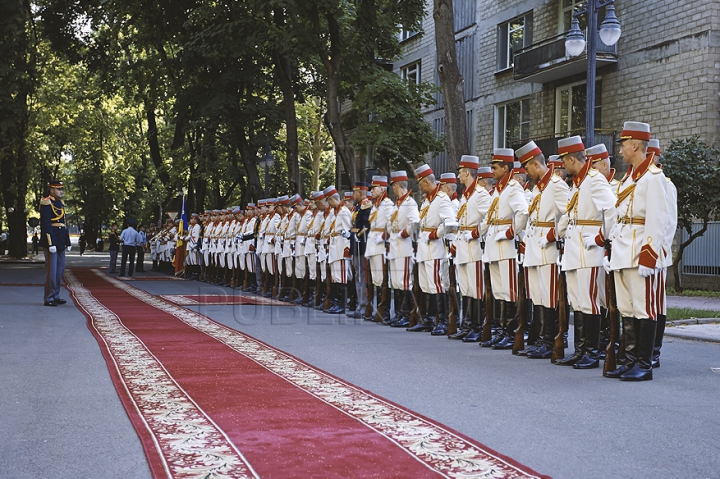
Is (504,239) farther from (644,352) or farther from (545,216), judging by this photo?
(644,352)

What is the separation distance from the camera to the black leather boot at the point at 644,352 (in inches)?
337

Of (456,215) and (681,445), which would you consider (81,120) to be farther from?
(681,445)

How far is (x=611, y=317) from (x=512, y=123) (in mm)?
23548

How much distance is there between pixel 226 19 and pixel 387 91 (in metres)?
5.64

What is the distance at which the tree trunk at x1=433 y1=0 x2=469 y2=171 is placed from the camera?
1888cm

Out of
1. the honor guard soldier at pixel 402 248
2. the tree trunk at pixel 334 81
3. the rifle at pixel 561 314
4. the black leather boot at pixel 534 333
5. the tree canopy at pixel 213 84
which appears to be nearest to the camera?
the rifle at pixel 561 314

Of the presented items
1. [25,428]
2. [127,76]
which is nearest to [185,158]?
[127,76]

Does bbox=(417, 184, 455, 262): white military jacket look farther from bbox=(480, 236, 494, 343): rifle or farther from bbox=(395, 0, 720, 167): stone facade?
bbox=(395, 0, 720, 167): stone facade

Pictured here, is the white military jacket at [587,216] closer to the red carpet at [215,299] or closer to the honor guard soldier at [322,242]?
the honor guard soldier at [322,242]

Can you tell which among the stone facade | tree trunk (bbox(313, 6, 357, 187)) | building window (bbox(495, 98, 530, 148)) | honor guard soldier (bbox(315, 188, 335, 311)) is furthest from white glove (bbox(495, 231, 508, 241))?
building window (bbox(495, 98, 530, 148))

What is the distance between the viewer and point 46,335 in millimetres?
11953

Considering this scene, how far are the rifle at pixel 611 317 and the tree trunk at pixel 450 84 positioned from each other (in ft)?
31.7

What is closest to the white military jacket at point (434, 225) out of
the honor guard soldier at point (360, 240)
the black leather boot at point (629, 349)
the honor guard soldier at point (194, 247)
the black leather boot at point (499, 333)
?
the black leather boot at point (499, 333)

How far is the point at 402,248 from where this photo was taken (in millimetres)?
13984
